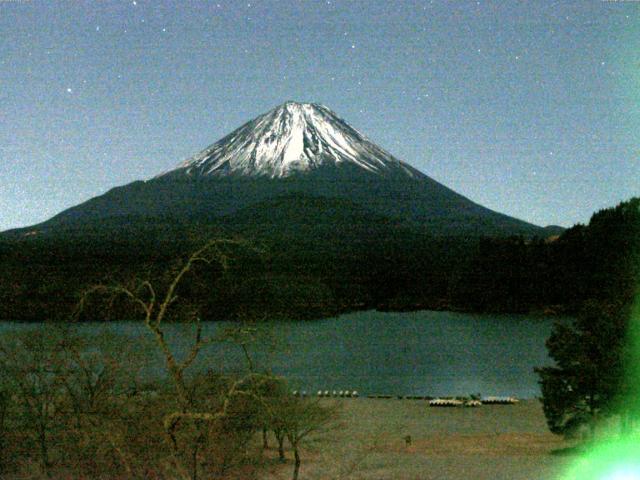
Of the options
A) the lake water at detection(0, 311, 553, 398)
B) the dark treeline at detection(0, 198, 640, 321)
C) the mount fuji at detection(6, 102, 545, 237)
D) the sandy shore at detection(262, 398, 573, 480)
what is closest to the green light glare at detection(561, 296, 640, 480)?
the sandy shore at detection(262, 398, 573, 480)

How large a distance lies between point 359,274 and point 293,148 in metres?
42.7

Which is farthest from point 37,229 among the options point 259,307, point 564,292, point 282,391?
point 282,391

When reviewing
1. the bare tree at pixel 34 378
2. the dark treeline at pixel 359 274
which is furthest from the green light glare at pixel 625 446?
the dark treeline at pixel 359 274

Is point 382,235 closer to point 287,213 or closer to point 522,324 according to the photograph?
point 287,213

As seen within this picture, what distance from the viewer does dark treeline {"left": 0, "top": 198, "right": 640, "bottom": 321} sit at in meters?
66.4

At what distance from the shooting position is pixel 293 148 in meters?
125

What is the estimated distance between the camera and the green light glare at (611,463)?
43.4ft

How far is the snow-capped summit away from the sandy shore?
9906 centimetres

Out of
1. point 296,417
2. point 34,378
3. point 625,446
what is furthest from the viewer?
point 625,446

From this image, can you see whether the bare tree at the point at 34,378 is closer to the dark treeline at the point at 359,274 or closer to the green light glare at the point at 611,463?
the green light glare at the point at 611,463

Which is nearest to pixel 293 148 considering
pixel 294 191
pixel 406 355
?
pixel 294 191

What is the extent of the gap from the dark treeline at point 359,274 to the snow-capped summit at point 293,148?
3391cm

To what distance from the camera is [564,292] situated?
7362 centimetres

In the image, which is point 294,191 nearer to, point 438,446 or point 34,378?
point 438,446
